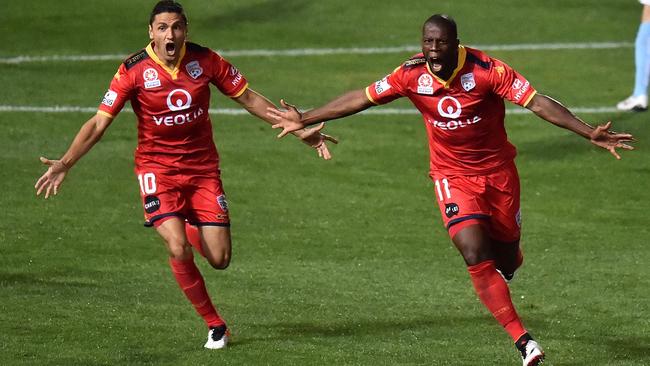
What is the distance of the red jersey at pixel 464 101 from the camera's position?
11.4m

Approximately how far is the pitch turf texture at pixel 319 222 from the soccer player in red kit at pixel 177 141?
808 mm

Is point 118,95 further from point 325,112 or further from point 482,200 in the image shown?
point 482,200

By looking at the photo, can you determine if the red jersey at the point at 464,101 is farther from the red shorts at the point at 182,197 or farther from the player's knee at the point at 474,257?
the red shorts at the point at 182,197

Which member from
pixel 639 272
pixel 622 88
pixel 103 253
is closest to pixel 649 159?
pixel 622 88

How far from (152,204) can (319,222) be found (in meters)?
5.17

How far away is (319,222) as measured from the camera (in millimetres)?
16938

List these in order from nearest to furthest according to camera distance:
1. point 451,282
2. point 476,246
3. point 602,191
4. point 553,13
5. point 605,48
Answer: point 476,246 → point 451,282 → point 602,191 → point 605,48 → point 553,13

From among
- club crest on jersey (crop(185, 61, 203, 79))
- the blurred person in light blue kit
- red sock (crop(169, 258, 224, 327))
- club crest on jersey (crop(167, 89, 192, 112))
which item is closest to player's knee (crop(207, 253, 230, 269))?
red sock (crop(169, 258, 224, 327))

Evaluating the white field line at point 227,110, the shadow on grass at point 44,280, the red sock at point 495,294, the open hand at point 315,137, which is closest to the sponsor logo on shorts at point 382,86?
the open hand at point 315,137

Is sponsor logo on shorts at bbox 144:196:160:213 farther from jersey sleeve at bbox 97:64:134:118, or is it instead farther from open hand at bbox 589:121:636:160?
open hand at bbox 589:121:636:160

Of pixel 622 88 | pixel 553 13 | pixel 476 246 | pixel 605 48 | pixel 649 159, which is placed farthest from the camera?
pixel 553 13

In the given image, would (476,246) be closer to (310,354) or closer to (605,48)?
(310,354)

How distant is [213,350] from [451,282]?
356 cm

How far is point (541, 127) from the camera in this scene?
21.1 meters
